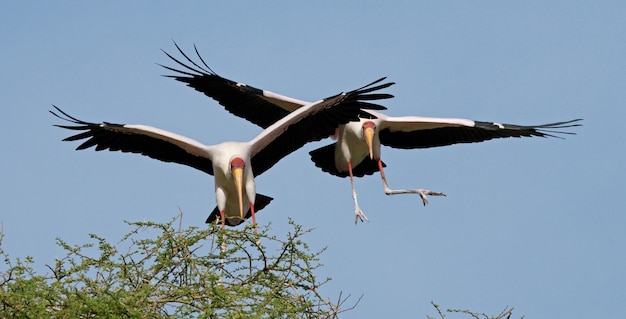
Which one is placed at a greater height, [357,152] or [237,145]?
[357,152]

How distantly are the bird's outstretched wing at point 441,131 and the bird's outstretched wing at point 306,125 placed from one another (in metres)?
1.53

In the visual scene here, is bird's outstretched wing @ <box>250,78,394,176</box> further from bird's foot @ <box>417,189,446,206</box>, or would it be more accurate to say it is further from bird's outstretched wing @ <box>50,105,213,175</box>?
bird's foot @ <box>417,189,446,206</box>

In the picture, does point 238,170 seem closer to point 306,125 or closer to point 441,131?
point 306,125

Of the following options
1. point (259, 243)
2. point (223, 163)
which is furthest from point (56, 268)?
point (223, 163)

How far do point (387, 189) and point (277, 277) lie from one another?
4757mm

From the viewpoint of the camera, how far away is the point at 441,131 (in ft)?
36.9

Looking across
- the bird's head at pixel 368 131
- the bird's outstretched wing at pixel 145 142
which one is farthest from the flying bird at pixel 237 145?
the bird's head at pixel 368 131

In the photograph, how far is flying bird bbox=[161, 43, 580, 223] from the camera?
10.8 meters

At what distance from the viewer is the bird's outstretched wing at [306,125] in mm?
9250

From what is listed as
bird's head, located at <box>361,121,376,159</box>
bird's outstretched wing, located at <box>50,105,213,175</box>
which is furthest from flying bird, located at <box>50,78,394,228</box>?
bird's head, located at <box>361,121,376,159</box>

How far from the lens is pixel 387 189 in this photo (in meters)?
11.5

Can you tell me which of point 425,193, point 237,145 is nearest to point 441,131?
point 425,193

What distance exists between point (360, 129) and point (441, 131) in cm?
84

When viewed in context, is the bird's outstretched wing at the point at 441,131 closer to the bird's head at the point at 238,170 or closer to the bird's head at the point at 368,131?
the bird's head at the point at 368,131
